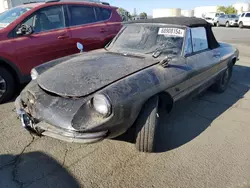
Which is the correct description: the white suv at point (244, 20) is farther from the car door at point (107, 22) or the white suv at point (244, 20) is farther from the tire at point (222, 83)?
the car door at point (107, 22)

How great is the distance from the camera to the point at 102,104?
2.29 m

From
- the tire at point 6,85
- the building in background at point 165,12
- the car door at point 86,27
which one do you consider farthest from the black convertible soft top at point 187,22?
the building in background at point 165,12

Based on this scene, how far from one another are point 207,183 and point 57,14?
4200 millimetres

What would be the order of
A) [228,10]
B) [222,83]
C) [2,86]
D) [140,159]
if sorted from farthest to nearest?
[228,10]
[222,83]
[2,86]
[140,159]

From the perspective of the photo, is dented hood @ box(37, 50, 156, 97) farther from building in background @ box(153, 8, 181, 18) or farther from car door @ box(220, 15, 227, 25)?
building in background @ box(153, 8, 181, 18)

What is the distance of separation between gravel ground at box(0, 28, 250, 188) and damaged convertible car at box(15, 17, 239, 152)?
0.32m

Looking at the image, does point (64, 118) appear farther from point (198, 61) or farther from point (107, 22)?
point (107, 22)

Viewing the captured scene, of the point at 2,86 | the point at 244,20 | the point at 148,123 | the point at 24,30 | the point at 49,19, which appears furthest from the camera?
the point at 244,20

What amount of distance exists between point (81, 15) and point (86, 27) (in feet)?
1.02

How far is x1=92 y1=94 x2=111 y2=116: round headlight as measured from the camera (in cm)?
227

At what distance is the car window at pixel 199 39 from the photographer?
12.1 ft

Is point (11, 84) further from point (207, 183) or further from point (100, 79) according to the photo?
point (207, 183)

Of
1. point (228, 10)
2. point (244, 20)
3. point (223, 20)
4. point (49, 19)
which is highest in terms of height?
point (49, 19)

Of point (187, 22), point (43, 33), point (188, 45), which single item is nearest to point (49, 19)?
point (43, 33)
